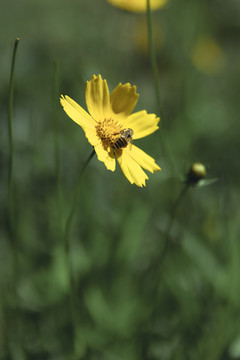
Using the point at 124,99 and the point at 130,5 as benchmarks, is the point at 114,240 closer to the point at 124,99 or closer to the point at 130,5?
the point at 124,99

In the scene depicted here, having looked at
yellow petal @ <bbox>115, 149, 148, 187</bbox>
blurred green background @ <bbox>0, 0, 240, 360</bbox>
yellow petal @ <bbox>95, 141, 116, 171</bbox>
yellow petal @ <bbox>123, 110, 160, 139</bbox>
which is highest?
yellow petal @ <bbox>123, 110, 160, 139</bbox>

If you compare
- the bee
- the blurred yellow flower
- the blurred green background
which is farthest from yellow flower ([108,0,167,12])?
the blurred yellow flower

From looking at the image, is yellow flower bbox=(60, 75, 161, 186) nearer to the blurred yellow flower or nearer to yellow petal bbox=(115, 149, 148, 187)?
yellow petal bbox=(115, 149, 148, 187)

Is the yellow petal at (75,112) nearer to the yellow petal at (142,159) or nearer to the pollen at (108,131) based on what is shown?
the pollen at (108,131)

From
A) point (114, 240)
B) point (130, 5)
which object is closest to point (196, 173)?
point (114, 240)

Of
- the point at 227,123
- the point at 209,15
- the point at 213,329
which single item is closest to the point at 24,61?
the point at 227,123

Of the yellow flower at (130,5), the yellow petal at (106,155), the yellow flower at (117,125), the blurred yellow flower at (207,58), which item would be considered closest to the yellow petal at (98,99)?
the yellow flower at (117,125)

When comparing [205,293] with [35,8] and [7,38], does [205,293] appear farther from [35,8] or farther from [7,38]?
[35,8]
